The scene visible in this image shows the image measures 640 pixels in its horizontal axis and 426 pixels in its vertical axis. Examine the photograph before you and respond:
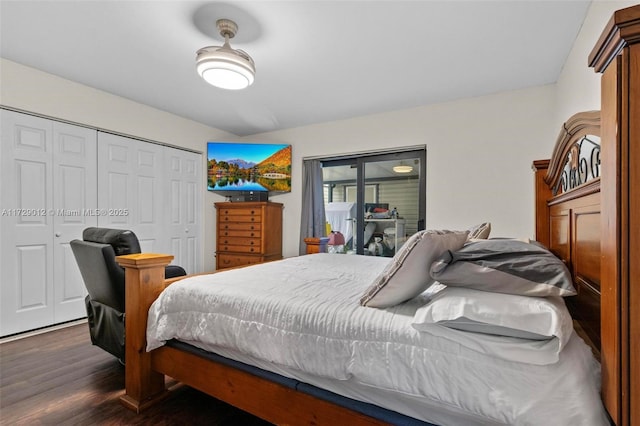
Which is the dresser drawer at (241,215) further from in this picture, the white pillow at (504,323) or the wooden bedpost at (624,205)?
the wooden bedpost at (624,205)

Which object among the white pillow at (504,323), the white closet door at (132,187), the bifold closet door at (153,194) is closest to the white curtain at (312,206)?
the bifold closet door at (153,194)

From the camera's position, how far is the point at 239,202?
14.0 feet

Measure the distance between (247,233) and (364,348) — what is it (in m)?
3.35

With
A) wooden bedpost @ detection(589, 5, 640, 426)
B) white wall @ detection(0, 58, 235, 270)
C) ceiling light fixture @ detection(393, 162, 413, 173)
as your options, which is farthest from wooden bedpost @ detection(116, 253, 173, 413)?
ceiling light fixture @ detection(393, 162, 413, 173)

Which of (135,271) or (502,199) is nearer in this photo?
(135,271)

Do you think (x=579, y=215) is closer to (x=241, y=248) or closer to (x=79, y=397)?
(x=79, y=397)

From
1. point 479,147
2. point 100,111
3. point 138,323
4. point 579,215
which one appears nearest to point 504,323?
point 579,215

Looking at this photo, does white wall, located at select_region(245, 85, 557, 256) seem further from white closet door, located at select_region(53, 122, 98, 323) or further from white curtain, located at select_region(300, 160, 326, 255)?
white closet door, located at select_region(53, 122, 98, 323)

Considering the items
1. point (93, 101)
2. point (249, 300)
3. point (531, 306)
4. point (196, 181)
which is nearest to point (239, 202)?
point (196, 181)

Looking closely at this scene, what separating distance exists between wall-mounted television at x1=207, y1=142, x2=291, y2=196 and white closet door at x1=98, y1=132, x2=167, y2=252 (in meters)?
0.72

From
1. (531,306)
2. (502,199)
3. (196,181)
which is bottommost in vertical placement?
(531,306)

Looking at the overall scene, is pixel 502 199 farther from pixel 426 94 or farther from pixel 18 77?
pixel 18 77

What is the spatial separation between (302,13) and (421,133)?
82.6 inches

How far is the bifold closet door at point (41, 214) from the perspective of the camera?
2637mm
